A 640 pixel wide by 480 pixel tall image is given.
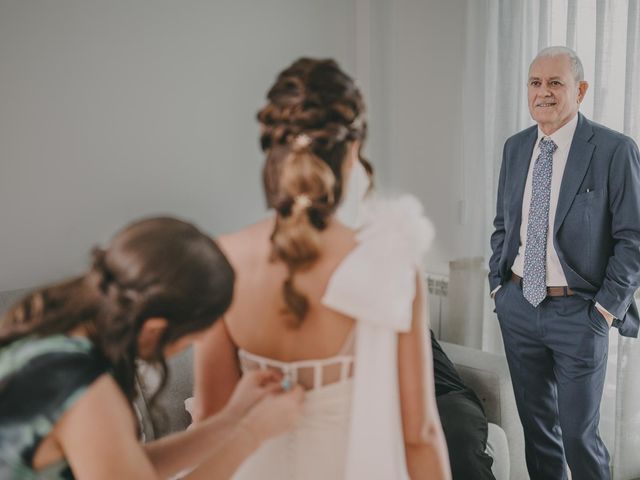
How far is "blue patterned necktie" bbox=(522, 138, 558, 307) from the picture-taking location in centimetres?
247

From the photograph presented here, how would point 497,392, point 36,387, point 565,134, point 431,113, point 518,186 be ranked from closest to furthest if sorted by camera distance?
1. point 36,387
2. point 565,134
3. point 518,186
4. point 497,392
5. point 431,113

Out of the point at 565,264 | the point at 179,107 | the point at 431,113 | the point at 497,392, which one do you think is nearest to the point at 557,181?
the point at 565,264

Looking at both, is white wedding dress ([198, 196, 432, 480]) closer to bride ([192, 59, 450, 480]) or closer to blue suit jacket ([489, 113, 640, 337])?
bride ([192, 59, 450, 480])

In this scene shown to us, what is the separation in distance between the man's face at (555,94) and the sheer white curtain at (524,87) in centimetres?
22

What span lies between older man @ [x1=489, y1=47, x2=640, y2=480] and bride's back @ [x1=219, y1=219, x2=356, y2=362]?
4.89ft

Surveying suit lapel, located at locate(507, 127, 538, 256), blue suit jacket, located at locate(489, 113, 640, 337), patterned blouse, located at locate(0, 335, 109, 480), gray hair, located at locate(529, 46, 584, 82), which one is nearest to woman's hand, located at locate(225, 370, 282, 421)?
patterned blouse, located at locate(0, 335, 109, 480)

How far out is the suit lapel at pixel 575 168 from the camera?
2395 mm

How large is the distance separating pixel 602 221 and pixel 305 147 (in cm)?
163

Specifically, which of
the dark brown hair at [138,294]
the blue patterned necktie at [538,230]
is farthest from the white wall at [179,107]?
the dark brown hair at [138,294]

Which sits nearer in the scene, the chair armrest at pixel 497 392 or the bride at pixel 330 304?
the bride at pixel 330 304

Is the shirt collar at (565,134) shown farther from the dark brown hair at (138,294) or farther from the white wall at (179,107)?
the dark brown hair at (138,294)

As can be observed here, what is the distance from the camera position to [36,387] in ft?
3.12

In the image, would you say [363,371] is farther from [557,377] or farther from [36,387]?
[557,377]

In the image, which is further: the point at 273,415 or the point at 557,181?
the point at 557,181
